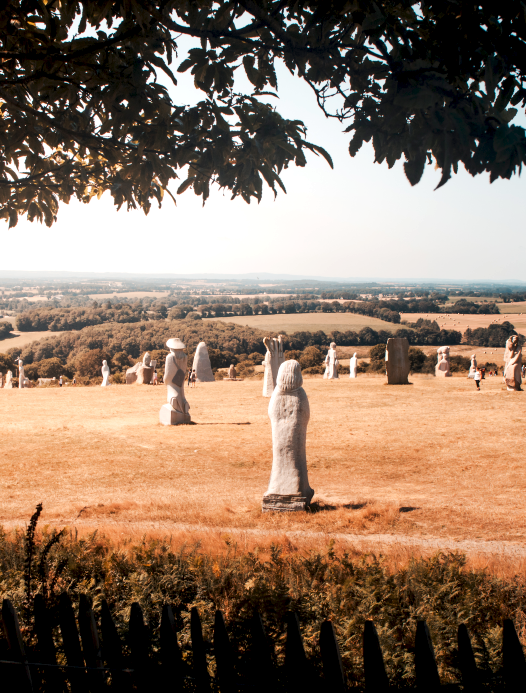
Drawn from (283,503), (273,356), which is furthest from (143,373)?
(283,503)

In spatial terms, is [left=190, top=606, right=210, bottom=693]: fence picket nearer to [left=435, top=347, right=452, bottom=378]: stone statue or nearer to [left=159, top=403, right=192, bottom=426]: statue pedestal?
[left=159, top=403, right=192, bottom=426]: statue pedestal

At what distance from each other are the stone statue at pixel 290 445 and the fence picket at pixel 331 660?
7.13m

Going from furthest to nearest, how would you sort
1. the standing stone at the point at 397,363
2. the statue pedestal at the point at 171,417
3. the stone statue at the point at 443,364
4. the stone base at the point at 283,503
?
the stone statue at the point at 443,364
the standing stone at the point at 397,363
the statue pedestal at the point at 171,417
the stone base at the point at 283,503

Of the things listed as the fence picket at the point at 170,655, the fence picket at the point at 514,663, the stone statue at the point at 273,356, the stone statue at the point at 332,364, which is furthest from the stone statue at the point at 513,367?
the fence picket at the point at 170,655

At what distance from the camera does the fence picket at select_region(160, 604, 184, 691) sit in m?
2.16

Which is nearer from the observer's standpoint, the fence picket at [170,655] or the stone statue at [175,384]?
the fence picket at [170,655]

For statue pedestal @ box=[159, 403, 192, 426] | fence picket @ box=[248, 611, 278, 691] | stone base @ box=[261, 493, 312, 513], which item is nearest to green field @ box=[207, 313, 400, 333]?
statue pedestal @ box=[159, 403, 192, 426]

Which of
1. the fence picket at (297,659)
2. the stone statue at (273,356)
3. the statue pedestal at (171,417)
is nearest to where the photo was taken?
the fence picket at (297,659)

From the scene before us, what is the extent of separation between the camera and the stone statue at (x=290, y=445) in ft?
29.8

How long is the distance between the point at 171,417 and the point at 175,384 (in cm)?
126

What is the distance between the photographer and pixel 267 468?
492 inches

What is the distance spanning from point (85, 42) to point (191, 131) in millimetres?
969

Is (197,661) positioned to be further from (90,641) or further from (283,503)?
(283,503)

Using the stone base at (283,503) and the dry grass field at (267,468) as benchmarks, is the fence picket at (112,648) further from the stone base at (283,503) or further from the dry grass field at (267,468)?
the stone base at (283,503)
